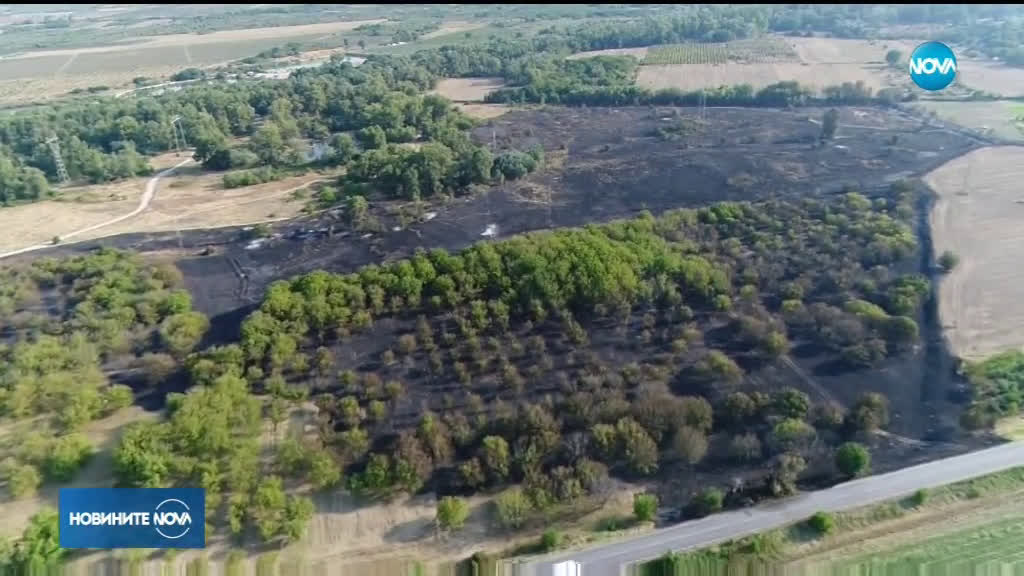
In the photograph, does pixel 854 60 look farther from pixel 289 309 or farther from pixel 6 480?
pixel 6 480

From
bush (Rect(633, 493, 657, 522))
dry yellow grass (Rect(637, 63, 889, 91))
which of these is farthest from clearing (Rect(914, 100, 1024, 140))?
bush (Rect(633, 493, 657, 522))

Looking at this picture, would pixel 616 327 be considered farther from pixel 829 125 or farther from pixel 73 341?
pixel 829 125

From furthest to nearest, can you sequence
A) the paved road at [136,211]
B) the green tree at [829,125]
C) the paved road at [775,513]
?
the green tree at [829,125] → the paved road at [136,211] → the paved road at [775,513]

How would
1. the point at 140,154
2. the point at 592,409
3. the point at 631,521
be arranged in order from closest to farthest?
1. the point at 631,521
2. the point at 592,409
3. the point at 140,154

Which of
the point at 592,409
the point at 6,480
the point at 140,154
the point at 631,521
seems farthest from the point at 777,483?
the point at 140,154

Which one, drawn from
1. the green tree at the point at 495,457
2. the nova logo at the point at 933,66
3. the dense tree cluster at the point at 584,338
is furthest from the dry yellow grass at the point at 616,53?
the green tree at the point at 495,457

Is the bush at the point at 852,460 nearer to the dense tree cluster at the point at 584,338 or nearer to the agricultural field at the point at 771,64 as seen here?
the dense tree cluster at the point at 584,338
